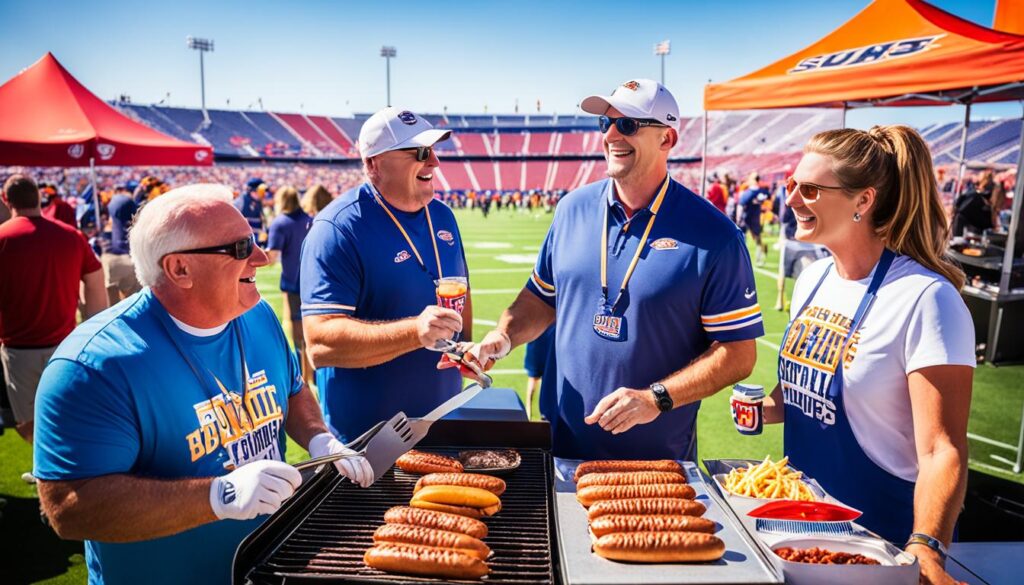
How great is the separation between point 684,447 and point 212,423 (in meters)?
2.13

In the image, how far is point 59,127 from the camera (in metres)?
9.31

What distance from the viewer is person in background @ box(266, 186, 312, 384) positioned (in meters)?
7.75

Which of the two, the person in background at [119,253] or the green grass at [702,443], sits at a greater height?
the person in background at [119,253]

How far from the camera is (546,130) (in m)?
89.4

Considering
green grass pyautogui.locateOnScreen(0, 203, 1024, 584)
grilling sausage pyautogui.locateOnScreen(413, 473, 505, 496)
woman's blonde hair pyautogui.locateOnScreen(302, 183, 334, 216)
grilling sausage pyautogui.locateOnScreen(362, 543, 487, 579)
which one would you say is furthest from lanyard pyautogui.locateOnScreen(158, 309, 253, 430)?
woman's blonde hair pyautogui.locateOnScreen(302, 183, 334, 216)

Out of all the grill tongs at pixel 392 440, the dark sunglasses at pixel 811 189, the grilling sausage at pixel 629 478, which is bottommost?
the grilling sausage at pixel 629 478

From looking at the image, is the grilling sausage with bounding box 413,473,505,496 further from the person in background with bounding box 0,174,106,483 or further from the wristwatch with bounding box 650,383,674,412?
the person in background with bounding box 0,174,106,483

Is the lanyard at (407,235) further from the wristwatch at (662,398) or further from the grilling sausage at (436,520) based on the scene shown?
the grilling sausage at (436,520)

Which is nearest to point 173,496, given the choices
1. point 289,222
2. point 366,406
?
point 366,406

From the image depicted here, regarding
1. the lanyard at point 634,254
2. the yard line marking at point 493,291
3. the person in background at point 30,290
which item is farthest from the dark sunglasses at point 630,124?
the yard line marking at point 493,291

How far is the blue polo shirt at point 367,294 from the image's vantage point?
3.29m

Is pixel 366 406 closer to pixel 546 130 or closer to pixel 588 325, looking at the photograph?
pixel 588 325

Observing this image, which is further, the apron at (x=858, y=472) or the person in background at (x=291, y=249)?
the person in background at (x=291, y=249)

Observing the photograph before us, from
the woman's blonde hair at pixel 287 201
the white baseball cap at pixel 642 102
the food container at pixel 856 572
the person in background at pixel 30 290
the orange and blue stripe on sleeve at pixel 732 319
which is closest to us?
the food container at pixel 856 572
